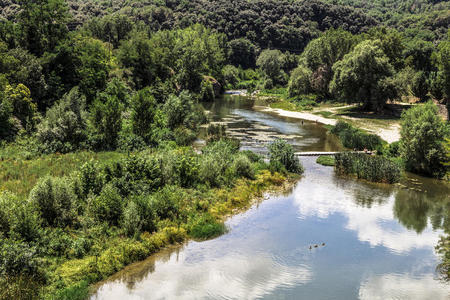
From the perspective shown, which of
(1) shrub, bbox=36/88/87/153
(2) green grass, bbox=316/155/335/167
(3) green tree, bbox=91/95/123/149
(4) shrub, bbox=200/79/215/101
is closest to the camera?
(1) shrub, bbox=36/88/87/153

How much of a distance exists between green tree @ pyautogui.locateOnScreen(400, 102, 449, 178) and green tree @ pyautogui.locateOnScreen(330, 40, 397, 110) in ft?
89.6

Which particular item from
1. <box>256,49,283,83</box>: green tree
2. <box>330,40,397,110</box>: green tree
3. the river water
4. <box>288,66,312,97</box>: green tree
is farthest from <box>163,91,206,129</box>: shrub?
<box>256,49,283,83</box>: green tree

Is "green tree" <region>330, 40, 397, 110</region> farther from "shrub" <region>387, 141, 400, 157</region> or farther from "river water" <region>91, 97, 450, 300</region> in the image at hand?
"river water" <region>91, 97, 450, 300</region>

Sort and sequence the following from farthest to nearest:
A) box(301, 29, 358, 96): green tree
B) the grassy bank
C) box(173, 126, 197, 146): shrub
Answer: box(301, 29, 358, 96): green tree → box(173, 126, 197, 146): shrub → the grassy bank

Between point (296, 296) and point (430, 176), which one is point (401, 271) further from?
point (430, 176)

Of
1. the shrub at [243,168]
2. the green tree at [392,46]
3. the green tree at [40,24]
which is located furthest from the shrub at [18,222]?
the green tree at [392,46]

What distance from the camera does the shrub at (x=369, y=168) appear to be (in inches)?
1238

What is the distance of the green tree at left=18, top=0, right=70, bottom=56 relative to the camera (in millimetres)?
43625

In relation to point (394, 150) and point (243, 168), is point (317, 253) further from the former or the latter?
point (394, 150)

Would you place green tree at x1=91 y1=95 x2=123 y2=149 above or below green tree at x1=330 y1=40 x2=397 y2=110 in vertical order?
below

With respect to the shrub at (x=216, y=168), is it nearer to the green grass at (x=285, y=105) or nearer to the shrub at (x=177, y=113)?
the shrub at (x=177, y=113)

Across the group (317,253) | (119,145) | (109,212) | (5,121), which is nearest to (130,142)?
(119,145)

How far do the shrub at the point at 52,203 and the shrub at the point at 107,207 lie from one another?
1.05 meters

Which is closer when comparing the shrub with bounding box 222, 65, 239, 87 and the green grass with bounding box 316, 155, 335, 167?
the green grass with bounding box 316, 155, 335, 167
